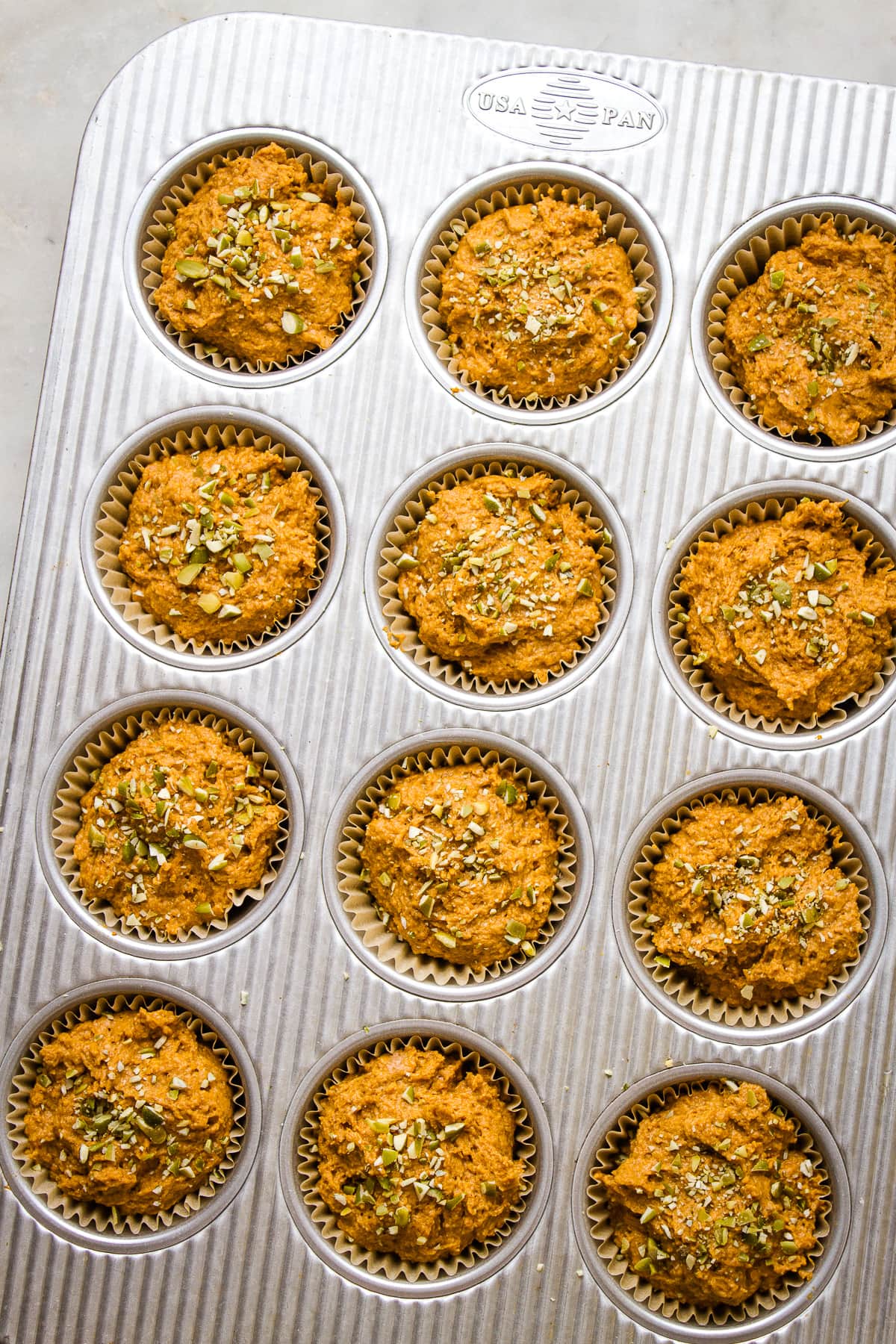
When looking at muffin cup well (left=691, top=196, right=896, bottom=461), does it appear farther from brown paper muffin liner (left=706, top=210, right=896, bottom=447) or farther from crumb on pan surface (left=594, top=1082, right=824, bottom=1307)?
crumb on pan surface (left=594, top=1082, right=824, bottom=1307)

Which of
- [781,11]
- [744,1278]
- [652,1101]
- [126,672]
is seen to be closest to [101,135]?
[126,672]

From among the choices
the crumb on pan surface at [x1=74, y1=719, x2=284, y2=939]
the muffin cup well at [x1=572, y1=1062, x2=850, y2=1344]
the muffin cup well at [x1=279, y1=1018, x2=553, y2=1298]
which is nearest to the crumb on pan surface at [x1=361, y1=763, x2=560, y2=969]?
the muffin cup well at [x1=279, y1=1018, x2=553, y2=1298]

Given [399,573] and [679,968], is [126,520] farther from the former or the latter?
[679,968]

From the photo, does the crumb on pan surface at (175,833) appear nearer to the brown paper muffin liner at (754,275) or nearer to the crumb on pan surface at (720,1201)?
the crumb on pan surface at (720,1201)

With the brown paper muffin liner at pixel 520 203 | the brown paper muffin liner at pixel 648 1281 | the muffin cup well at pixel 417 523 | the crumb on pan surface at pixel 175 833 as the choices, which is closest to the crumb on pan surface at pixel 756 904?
the brown paper muffin liner at pixel 648 1281

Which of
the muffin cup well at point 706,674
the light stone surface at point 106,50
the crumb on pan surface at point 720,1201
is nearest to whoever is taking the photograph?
the crumb on pan surface at point 720,1201
